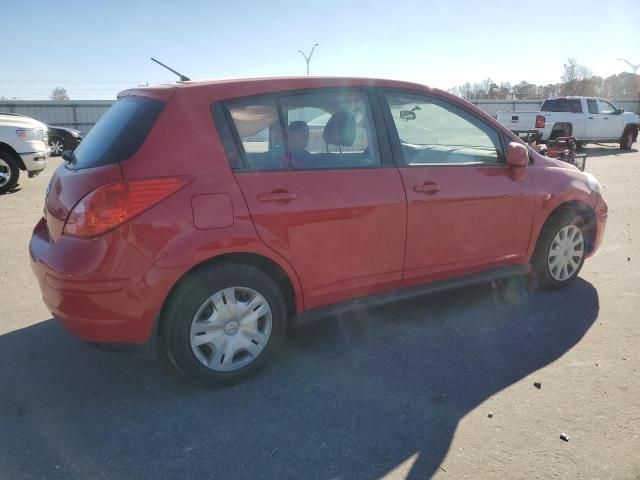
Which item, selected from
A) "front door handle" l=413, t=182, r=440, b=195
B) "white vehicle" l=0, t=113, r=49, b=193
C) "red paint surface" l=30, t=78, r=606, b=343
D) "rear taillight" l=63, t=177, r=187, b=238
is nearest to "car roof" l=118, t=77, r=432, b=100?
"red paint surface" l=30, t=78, r=606, b=343

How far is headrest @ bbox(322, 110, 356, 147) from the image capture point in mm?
3445

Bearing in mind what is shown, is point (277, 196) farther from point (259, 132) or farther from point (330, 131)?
point (330, 131)

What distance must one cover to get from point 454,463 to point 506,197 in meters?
2.18

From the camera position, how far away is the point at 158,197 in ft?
9.00

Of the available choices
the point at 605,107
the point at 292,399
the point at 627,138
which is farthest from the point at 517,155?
the point at 627,138

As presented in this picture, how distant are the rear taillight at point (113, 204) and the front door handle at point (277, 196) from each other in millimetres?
558

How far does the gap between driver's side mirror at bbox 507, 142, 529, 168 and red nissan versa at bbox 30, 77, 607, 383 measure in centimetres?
1

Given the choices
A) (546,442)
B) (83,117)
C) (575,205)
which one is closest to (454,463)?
(546,442)

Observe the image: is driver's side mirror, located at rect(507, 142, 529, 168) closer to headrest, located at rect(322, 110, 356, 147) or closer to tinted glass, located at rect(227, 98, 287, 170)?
headrest, located at rect(322, 110, 356, 147)

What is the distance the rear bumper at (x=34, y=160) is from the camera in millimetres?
9742

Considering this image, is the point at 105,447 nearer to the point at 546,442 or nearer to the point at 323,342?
the point at 323,342

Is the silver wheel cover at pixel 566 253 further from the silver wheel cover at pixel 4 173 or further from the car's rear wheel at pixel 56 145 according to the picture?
the car's rear wheel at pixel 56 145

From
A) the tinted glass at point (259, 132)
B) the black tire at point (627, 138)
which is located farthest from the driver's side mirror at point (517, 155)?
the black tire at point (627, 138)

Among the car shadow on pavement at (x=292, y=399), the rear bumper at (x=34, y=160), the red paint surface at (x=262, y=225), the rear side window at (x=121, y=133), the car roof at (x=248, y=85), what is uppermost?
the car roof at (x=248, y=85)
